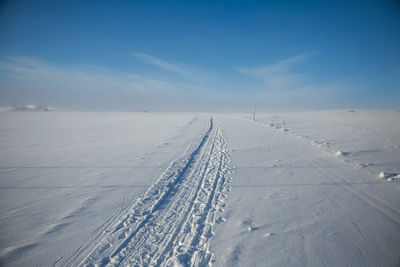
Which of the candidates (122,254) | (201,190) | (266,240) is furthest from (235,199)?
(122,254)

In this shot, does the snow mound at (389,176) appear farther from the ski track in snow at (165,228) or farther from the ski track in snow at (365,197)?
the ski track in snow at (165,228)

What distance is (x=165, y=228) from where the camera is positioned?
10.1 ft

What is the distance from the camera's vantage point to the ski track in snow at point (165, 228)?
2.46 m

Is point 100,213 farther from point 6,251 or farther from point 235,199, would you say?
point 235,199

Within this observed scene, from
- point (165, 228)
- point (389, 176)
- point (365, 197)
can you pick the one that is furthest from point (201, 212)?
point (389, 176)

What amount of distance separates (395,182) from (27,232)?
9.32m

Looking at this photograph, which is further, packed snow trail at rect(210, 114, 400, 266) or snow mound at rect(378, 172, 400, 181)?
snow mound at rect(378, 172, 400, 181)

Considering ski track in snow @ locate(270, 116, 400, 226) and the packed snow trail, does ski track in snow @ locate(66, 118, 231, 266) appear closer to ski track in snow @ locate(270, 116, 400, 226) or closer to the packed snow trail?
the packed snow trail

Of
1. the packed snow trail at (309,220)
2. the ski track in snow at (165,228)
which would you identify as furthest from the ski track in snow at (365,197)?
the ski track in snow at (165,228)

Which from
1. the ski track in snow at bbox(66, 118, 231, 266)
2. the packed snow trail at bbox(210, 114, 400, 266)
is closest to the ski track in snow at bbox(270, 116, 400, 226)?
the packed snow trail at bbox(210, 114, 400, 266)

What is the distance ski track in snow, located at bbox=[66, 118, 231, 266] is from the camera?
8.08 ft

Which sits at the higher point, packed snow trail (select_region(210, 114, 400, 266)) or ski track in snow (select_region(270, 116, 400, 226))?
ski track in snow (select_region(270, 116, 400, 226))

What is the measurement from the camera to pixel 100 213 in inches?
138

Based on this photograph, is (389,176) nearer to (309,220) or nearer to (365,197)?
(365,197)
